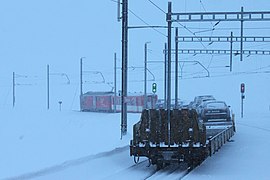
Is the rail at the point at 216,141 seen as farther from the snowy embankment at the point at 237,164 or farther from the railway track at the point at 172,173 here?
the railway track at the point at 172,173

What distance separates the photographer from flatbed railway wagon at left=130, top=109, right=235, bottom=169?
57.7ft

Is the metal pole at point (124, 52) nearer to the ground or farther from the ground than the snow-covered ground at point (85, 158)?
farther from the ground

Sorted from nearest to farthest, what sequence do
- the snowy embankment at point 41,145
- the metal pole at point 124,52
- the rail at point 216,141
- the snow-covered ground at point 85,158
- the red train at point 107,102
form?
1. the snow-covered ground at point 85,158
2. the snowy embankment at point 41,145
3. the rail at point 216,141
4. the metal pole at point 124,52
5. the red train at point 107,102

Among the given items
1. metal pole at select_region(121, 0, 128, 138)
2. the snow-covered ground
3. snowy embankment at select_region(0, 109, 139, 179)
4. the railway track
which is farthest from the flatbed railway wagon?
metal pole at select_region(121, 0, 128, 138)

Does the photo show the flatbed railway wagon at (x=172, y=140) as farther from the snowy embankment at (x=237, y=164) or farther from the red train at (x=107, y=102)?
the red train at (x=107, y=102)

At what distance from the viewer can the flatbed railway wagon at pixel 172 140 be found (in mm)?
17594

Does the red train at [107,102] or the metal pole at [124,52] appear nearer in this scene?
the metal pole at [124,52]

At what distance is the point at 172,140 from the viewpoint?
58.3 ft

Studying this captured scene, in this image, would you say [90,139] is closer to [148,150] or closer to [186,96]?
[148,150]

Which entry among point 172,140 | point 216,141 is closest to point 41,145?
point 172,140

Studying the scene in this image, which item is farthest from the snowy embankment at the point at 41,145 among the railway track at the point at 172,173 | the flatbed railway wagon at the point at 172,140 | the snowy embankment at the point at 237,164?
the snowy embankment at the point at 237,164

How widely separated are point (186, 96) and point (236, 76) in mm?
28614

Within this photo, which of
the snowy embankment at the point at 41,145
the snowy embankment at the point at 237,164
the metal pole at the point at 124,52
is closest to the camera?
the snowy embankment at the point at 41,145

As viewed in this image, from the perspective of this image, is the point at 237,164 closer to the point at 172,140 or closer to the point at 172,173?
the point at 172,140
